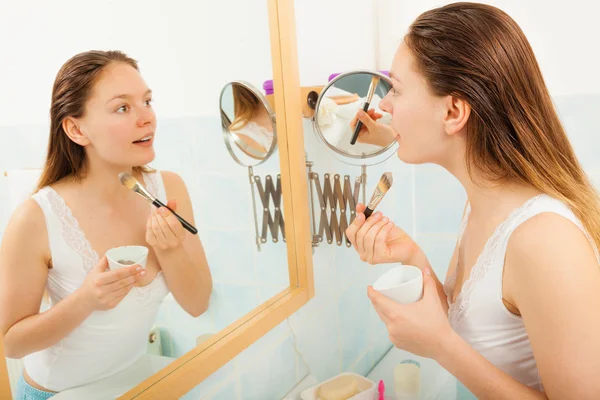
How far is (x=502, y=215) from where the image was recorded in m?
0.85

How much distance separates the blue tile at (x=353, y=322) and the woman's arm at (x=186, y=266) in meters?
0.61

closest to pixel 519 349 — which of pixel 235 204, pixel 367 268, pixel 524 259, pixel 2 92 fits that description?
pixel 524 259

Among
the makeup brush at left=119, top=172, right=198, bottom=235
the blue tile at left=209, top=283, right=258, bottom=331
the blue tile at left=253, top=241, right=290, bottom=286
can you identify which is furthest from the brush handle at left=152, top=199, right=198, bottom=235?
the blue tile at left=253, top=241, right=290, bottom=286

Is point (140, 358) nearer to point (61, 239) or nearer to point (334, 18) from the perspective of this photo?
point (61, 239)

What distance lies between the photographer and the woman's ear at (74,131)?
61cm

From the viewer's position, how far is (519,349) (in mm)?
870

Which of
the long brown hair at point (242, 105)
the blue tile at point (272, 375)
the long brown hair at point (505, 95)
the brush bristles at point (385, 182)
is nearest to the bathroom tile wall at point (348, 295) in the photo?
the blue tile at point (272, 375)

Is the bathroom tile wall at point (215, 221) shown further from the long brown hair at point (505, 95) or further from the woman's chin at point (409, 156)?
the long brown hair at point (505, 95)

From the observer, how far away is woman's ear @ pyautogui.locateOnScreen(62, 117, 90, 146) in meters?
0.61

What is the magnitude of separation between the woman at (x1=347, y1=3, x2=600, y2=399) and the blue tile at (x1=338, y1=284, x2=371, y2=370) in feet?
1.65

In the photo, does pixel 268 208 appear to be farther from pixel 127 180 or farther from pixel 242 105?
pixel 127 180

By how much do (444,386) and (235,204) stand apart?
33.1 inches

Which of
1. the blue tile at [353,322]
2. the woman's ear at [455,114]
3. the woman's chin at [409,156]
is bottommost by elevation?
the blue tile at [353,322]

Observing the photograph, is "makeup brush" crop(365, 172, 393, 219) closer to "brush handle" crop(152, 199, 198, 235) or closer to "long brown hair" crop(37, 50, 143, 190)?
"brush handle" crop(152, 199, 198, 235)
